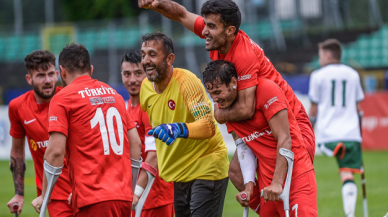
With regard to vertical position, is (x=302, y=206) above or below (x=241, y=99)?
below

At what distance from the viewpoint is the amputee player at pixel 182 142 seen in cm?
493

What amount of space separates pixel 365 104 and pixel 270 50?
781 centimetres

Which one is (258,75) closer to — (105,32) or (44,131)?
(44,131)

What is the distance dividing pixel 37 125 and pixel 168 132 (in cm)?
203

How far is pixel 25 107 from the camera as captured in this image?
5414 millimetres

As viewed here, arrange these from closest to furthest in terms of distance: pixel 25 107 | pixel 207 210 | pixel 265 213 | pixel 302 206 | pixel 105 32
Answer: pixel 302 206
pixel 265 213
pixel 207 210
pixel 25 107
pixel 105 32

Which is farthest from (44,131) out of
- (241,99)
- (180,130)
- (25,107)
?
(241,99)

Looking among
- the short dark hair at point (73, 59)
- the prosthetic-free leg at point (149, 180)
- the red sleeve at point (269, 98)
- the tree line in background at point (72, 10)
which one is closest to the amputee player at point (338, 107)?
the prosthetic-free leg at point (149, 180)

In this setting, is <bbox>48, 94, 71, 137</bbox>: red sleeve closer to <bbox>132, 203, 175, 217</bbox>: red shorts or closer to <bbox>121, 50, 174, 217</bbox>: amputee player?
<bbox>121, 50, 174, 217</bbox>: amputee player

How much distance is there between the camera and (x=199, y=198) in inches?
199

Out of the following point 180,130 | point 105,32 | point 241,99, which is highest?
point 105,32

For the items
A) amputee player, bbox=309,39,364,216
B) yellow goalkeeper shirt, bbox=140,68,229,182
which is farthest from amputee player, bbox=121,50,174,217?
amputee player, bbox=309,39,364,216

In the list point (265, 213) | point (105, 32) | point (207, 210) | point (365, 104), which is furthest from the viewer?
point (105, 32)

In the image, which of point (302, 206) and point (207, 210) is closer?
point (302, 206)
